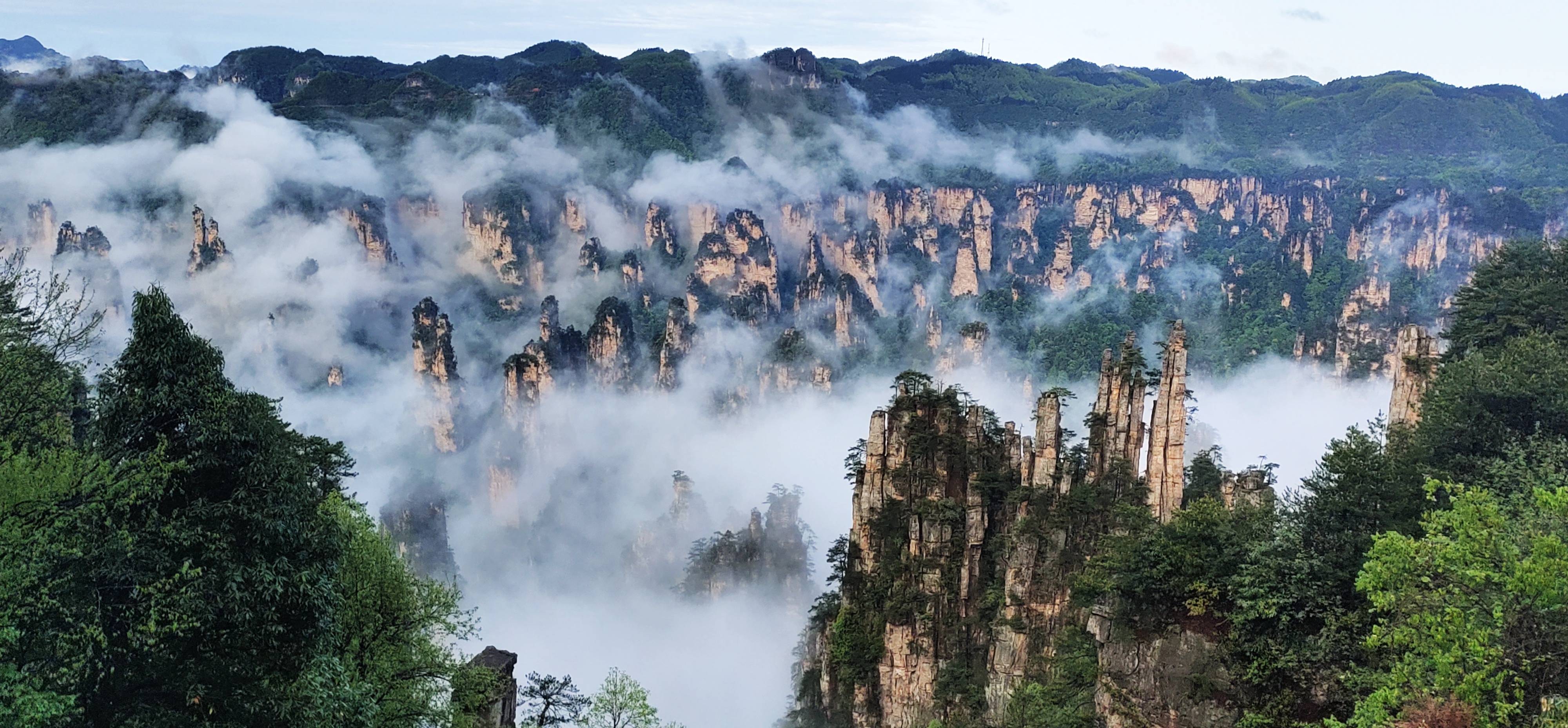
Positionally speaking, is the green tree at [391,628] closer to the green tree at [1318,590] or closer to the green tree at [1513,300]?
the green tree at [1318,590]

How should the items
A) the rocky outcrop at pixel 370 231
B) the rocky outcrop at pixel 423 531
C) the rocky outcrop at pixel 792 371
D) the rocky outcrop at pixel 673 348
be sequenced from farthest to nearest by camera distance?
the rocky outcrop at pixel 370 231
the rocky outcrop at pixel 673 348
the rocky outcrop at pixel 792 371
the rocky outcrop at pixel 423 531

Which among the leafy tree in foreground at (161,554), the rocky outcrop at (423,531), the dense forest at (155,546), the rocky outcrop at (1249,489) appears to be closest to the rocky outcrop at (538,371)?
the rocky outcrop at (423,531)

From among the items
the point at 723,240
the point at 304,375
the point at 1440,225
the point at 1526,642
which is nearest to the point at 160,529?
the point at 1526,642

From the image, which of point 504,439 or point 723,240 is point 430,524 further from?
point 723,240

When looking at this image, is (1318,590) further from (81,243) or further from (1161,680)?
(81,243)

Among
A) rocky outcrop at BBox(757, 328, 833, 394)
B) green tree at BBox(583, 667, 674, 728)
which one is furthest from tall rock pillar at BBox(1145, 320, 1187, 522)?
rocky outcrop at BBox(757, 328, 833, 394)

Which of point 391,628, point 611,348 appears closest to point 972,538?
point 391,628

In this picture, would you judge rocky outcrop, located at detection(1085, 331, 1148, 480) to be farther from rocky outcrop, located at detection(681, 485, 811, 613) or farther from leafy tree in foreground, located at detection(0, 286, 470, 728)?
rocky outcrop, located at detection(681, 485, 811, 613)
